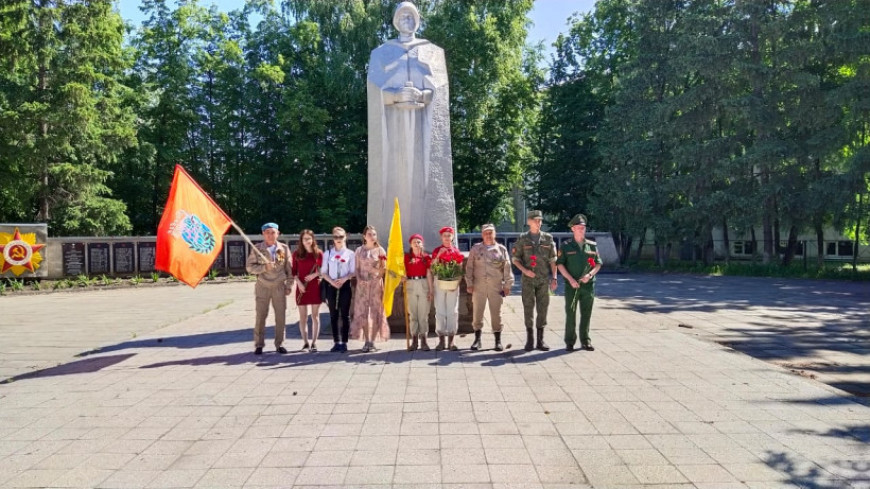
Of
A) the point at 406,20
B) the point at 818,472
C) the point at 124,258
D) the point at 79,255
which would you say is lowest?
the point at 818,472

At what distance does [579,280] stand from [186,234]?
5.28m

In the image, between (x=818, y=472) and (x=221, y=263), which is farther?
(x=221, y=263)

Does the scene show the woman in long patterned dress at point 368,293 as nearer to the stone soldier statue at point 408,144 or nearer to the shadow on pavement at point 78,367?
the stone soldier statue at point 408,144

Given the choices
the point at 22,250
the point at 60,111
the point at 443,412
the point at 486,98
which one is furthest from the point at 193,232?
the point at 486,98

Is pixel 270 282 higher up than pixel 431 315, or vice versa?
pixel 270 282

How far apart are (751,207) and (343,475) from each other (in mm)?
21840

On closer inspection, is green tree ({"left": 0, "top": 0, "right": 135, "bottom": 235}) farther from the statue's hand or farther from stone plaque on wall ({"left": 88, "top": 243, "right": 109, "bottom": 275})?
the statue's hand

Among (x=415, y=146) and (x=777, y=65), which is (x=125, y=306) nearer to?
(x=415, y=146)

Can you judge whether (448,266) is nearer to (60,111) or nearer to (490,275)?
(490,275)

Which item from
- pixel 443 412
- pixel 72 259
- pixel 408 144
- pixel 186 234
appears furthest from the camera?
pixel 72 259

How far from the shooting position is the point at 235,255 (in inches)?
852

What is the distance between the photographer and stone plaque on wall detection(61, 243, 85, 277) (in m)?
18.7

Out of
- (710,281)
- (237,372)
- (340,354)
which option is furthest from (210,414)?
(710,281)

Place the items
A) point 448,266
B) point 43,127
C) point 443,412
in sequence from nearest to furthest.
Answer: point 443,412 < point 448,266 < point 43,127
